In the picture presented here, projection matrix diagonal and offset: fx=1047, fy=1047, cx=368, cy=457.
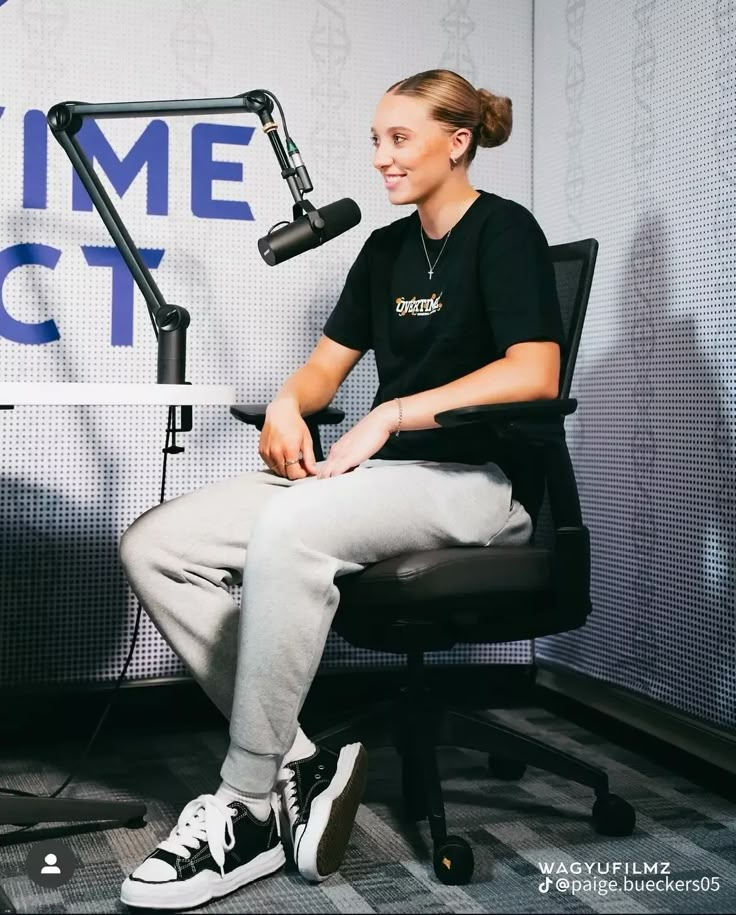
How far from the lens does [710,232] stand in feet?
6.66

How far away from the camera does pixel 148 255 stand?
2.37m

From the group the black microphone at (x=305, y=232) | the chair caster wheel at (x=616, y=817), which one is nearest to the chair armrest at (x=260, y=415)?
the black microphone at (x=305, y=232)

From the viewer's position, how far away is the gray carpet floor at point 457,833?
148 cm

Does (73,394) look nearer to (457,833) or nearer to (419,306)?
(419,306)

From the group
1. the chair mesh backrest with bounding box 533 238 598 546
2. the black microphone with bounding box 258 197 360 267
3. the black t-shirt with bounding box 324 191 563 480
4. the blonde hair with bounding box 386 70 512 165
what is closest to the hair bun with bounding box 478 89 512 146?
the blonde hair with bounding box 386 70 512 165

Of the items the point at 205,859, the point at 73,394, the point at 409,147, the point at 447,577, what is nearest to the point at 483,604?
the point at 447,577

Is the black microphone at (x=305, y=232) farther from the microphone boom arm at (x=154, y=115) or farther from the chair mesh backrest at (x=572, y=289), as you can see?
the chair mesh backrest at (x=572, y=289)

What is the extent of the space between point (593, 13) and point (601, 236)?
0.53 metres

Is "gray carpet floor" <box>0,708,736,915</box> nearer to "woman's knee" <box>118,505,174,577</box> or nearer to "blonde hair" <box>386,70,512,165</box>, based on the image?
"woman's knee" <box>118,505,174,577</box>

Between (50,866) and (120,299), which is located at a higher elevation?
(120,299)

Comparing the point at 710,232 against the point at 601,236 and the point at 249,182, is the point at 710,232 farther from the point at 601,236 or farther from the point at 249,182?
the point at 249,182

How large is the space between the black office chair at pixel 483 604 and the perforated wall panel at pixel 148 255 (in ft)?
1.94

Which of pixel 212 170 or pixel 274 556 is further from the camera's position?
pixel 212 170

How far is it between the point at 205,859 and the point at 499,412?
2.49ft
